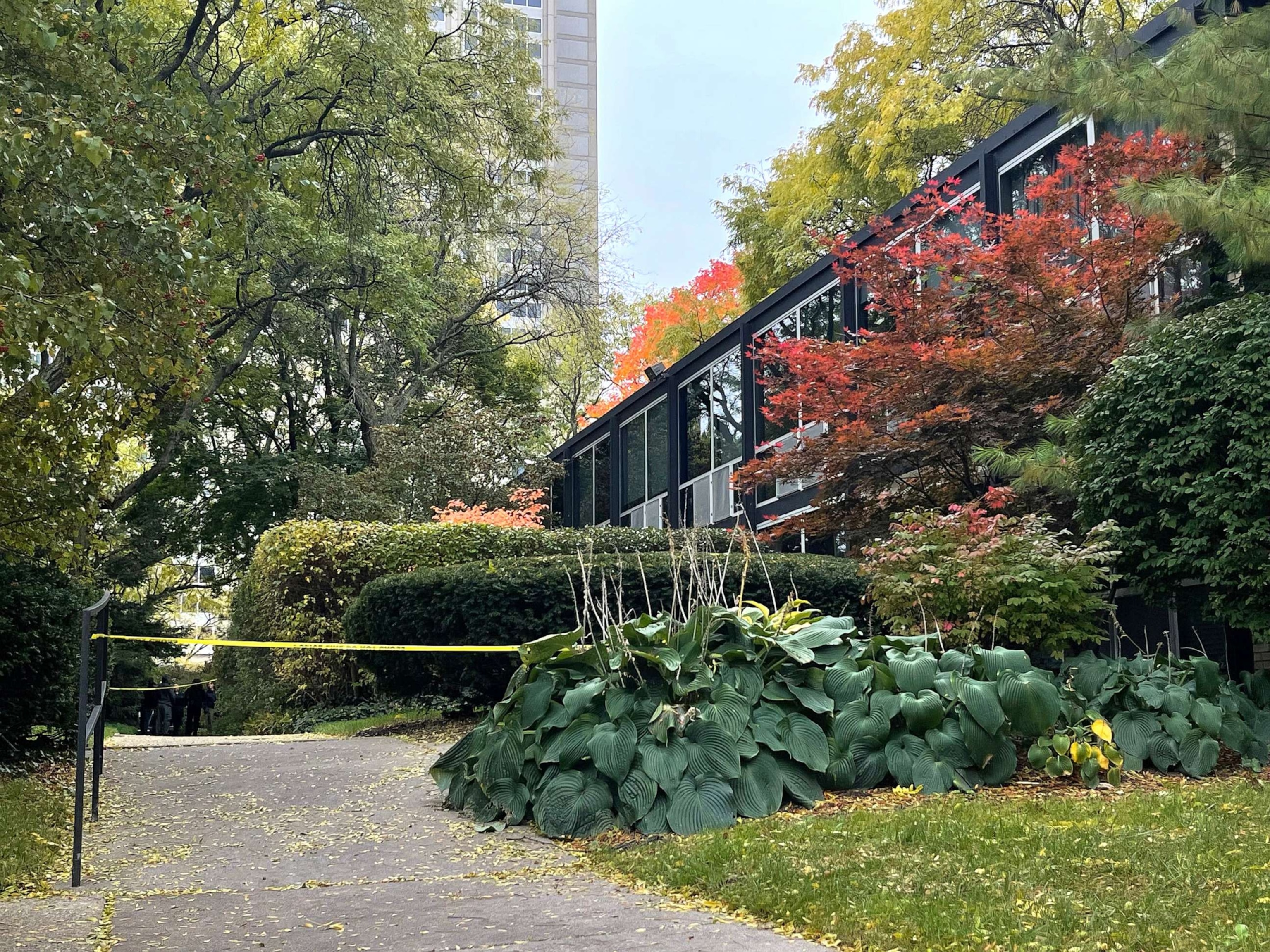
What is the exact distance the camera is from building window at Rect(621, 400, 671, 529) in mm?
24500

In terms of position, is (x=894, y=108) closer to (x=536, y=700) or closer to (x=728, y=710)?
(x=536, y=700)

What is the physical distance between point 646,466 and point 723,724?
18.6 m

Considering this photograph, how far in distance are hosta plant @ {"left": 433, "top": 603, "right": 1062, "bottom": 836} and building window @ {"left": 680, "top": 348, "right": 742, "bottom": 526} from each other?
40.6 feet

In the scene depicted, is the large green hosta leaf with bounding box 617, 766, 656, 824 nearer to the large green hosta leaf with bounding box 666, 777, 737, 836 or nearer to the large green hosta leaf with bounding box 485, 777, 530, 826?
the large green hosta leaf with bounding box 666, 777, 737, 836

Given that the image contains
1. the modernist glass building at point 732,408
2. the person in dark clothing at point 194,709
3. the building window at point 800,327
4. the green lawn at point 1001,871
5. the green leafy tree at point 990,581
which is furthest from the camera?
the person in dark clothing at point 194,709

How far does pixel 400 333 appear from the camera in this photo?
76.2 ft

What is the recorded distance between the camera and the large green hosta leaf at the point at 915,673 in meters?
7.39

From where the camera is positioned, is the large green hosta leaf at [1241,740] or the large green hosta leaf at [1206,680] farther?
the large green hosta leaf at [1206,680]

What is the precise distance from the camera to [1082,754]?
7.01 m

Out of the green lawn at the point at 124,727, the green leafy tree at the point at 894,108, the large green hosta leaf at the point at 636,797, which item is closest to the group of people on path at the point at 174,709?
the green lawn at the point at 124,727

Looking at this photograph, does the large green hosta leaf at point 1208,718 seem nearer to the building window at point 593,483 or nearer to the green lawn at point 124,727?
the building window at point 593,483

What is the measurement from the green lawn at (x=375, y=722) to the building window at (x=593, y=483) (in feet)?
45.8

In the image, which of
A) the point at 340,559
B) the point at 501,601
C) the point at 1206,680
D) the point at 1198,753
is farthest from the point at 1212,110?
the point at 340,559

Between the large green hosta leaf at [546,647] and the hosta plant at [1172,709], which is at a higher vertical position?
the large green hosta leaf at [546,647]
